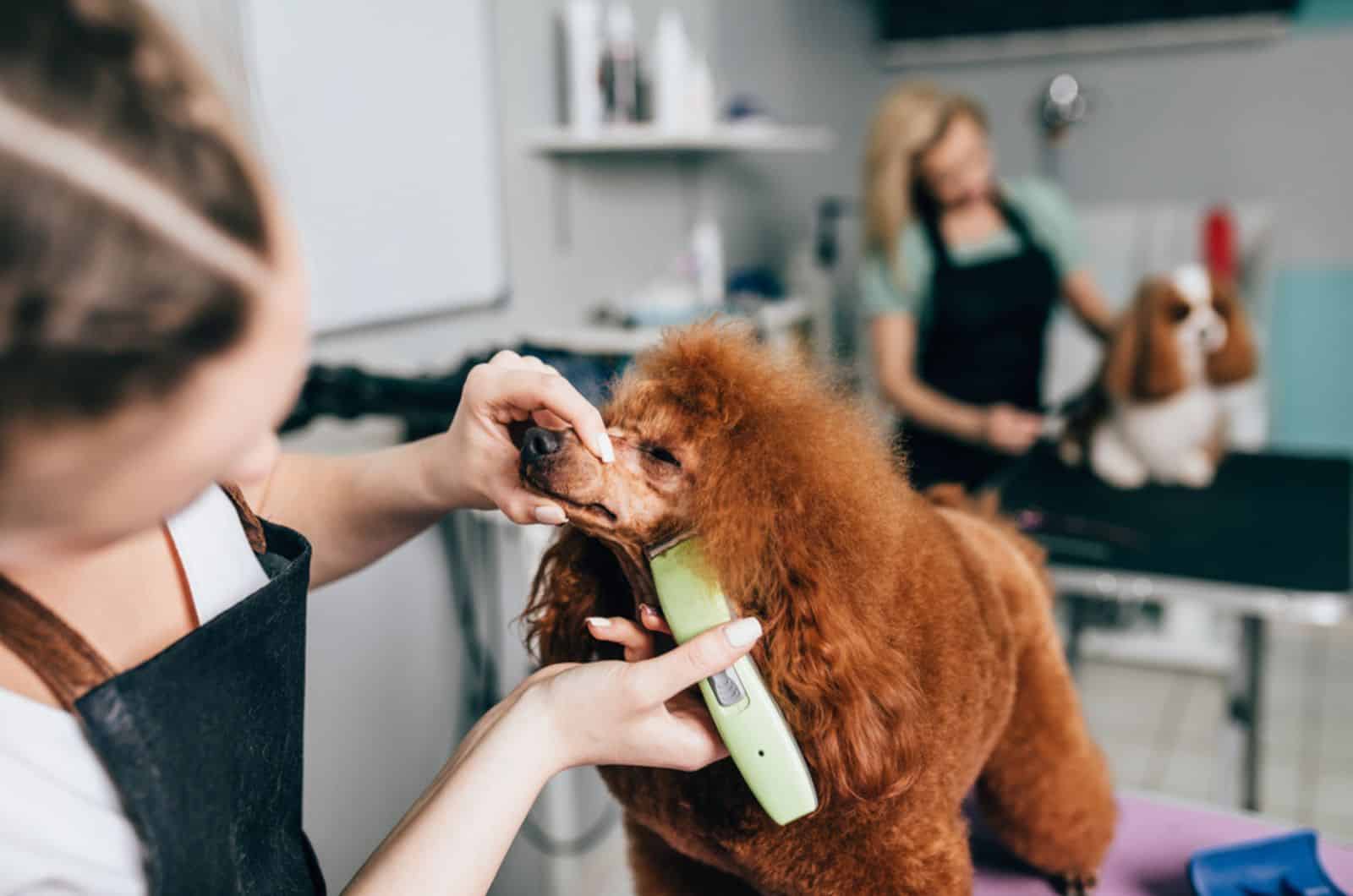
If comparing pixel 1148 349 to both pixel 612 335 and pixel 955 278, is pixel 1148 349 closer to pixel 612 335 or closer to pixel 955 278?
pixel 955 278

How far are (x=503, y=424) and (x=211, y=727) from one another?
27cm

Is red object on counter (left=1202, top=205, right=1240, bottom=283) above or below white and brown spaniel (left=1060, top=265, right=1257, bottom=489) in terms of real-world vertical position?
above

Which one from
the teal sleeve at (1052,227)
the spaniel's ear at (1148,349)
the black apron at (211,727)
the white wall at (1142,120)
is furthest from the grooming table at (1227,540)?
the white wall at (1142,120)

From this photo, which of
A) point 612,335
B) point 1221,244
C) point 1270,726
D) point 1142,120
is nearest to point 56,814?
point 612,335

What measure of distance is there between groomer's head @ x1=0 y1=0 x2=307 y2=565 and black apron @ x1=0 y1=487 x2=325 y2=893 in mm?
183

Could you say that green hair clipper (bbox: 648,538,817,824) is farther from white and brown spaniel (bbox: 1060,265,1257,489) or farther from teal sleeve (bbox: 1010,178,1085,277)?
teal sleeve (bbox: 1010,178,1085,277)

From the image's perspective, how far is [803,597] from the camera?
1.94 feet

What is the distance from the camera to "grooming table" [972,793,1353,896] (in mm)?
928

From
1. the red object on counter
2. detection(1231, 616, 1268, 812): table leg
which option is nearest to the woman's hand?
detection(1231, 616, 1268, 812): table leg

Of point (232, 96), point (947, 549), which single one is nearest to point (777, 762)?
point (947, 549)

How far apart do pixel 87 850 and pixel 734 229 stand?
2.63m

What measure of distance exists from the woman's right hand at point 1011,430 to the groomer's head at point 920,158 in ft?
1.41

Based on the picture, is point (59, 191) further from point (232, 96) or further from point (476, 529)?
point (476, 529)

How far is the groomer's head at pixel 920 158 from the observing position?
2061mm
